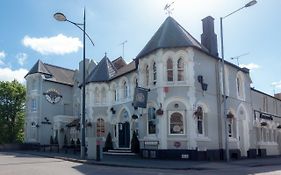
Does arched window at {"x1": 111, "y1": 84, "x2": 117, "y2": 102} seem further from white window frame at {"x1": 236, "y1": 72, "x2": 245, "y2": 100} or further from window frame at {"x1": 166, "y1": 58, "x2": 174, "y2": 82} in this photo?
white window frame at {"x1": 236, "y1": 72, "x2": 245, "y2": 100}

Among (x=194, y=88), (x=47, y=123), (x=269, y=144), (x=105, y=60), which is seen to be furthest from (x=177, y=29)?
(x=47, y=123)

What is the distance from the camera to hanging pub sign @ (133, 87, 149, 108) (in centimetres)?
2428

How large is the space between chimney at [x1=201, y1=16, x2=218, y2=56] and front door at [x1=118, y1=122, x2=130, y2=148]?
10.3 metres

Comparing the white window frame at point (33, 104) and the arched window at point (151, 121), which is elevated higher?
the white window frame at point (33, 104)

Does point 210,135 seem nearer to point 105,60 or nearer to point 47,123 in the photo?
point 105,60

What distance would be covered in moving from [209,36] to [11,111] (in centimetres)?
3424

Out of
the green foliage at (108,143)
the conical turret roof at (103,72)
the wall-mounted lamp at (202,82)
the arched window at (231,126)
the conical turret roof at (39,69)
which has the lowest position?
the green foliage at (108,143)

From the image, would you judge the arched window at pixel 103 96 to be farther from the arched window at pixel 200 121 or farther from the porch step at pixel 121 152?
the arched window at pixel 200 121

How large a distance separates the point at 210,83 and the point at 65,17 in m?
12.0

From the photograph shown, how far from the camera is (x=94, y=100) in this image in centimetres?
3697

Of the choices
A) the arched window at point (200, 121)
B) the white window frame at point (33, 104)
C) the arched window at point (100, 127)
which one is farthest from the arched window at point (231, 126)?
the white window frame at point (33, 104)

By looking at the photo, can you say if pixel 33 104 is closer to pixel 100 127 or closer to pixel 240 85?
pixel 100 127

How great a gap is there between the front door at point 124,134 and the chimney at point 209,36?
405 inches

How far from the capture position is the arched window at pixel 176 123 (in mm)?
24312
